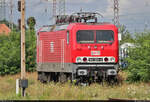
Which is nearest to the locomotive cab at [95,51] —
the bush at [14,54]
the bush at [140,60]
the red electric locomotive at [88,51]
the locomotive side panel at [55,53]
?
the red electric locomotive at [88,51]

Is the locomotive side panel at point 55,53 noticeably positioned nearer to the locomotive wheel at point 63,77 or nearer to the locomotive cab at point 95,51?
the locomotive wheel at point 63,77

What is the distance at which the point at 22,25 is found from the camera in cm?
1688

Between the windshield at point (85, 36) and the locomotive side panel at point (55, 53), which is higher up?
the windshield at point (85, 36)

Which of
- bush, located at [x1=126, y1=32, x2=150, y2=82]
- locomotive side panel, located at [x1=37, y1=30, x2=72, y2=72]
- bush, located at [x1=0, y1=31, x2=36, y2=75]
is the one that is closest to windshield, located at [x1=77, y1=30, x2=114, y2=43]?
locomotive side panel, located at [x1=37, y1=30, x2=72, y2=72]

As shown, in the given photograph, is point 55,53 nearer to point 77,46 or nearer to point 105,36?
point 77,46

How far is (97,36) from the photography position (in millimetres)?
22125

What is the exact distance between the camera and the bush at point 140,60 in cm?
2206

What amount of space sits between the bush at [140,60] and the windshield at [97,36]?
1.65 metres

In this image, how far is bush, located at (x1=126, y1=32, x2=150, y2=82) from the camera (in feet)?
72.4

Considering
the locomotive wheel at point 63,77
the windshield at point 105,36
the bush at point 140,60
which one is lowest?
the locomotive wheel at point 63,77

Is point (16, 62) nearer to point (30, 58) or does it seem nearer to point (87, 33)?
point (30, 58)

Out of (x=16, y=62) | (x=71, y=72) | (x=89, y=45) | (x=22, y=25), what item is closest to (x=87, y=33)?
(x=89, y=45)

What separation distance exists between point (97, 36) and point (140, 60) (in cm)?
247

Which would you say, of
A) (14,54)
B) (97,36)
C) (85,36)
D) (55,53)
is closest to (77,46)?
(85,36)
